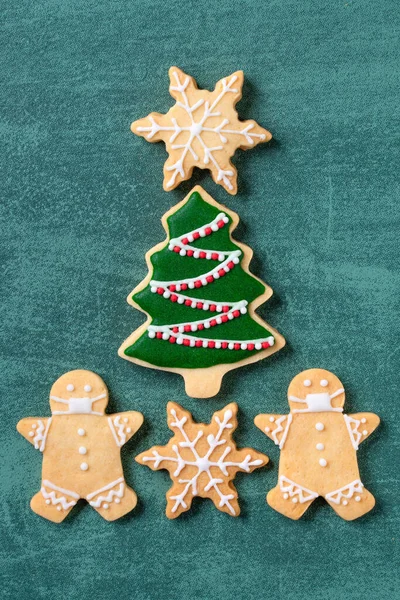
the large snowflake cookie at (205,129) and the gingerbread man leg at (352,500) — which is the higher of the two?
the large snowflake cookie at (205,129)

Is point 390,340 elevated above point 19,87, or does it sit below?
below

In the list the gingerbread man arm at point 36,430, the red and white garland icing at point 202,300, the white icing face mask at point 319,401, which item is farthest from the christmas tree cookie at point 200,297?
the gingerbread man arm at point 36,430

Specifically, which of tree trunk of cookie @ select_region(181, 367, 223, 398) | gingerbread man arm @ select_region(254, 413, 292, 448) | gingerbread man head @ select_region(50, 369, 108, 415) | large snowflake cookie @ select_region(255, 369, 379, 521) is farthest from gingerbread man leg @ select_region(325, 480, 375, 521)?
gingerbread man head @ select_region(50, 369, 108, 415)

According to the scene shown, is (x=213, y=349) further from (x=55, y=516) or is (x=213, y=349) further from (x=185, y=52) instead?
(x=185, y=52)

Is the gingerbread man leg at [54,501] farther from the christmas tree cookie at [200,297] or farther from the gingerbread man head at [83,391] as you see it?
the christmas tree cookie at [200,297]

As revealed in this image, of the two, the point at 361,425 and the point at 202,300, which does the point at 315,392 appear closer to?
the point at 361,425

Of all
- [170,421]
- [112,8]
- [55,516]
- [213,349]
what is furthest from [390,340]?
[112,8]

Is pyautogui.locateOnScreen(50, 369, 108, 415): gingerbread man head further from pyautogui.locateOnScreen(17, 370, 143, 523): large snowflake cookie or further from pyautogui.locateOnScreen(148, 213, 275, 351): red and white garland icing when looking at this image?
pyautogui.locateOnScreen(148, 213, 275, 351): red and white garland icing
